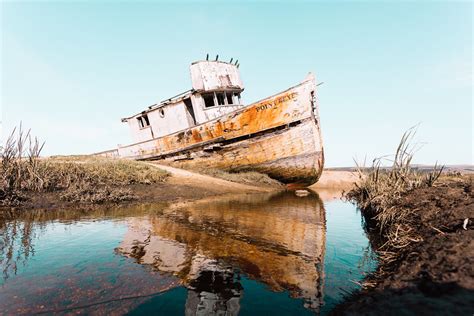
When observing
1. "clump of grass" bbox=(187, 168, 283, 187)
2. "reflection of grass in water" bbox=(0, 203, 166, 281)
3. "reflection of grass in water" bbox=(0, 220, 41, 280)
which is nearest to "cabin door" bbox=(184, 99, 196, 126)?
"clump of grass" bbox=(187, 168, 283, 187)

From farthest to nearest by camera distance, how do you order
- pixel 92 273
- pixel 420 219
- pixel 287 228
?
1. pixel 287 228
2. pixel 420 219
3. pixel 92 273

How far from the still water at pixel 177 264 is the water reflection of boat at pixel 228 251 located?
15 millimetres

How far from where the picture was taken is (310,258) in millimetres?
4145

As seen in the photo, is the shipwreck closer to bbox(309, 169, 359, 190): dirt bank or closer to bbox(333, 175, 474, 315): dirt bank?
bbox(309, 169, 359, 190): dirt bank

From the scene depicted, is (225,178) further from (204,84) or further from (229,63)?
(229,63)

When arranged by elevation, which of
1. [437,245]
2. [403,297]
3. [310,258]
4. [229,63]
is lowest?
[310,258]

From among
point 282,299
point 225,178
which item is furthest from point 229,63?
point 282,299

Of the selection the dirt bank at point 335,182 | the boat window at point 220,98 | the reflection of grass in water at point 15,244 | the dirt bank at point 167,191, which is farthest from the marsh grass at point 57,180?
the dirt bank at point 335,182

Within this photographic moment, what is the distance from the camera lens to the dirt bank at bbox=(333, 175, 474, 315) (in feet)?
6.63

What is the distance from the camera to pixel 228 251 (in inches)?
171

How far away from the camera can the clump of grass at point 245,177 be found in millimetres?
14781

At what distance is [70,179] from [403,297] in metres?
10.7

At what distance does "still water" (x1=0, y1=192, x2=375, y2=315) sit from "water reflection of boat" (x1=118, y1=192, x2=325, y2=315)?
0.05 feet

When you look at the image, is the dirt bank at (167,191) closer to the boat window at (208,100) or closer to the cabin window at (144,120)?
the boat window at (208,100)
